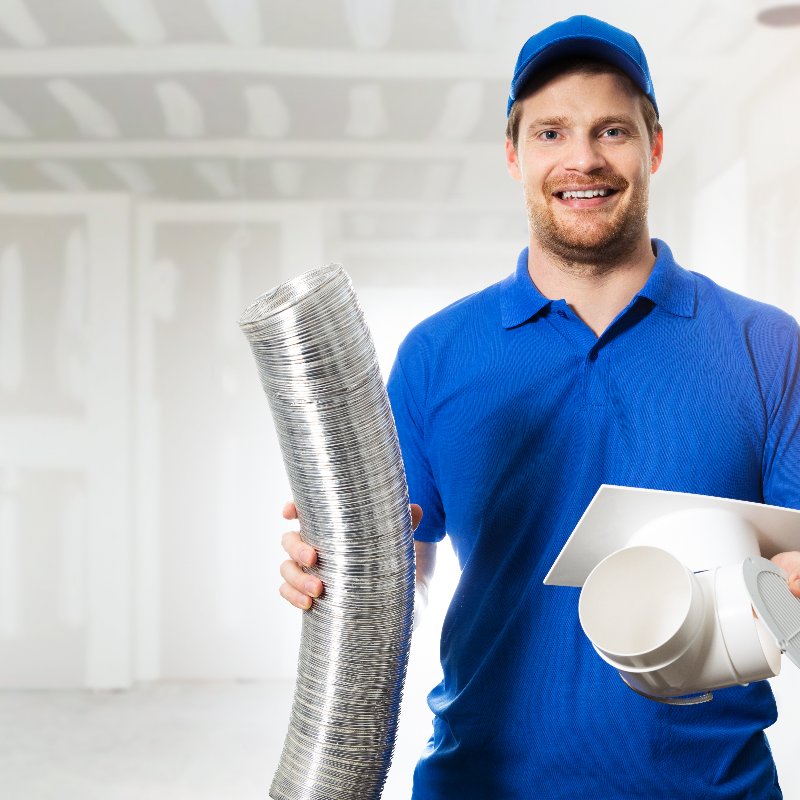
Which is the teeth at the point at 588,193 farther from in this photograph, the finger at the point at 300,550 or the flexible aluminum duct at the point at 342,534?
the finger at the point at 300,550

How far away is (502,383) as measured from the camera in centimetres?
130

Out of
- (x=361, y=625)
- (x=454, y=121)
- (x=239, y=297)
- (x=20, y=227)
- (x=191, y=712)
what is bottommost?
(x=191, y=712)

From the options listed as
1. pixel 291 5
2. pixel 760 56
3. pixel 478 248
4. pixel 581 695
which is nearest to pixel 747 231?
pixel 760 56

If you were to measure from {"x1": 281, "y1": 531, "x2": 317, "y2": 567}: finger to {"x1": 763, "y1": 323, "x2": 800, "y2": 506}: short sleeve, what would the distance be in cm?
56

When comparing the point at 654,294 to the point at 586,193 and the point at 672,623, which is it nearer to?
the point at 586,193

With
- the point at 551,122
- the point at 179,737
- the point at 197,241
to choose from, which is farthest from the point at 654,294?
the point at 197,241

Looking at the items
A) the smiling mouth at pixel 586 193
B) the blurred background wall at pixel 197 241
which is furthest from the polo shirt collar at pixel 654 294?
the blurred background wall at pixel 197 241

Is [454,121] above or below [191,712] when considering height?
above

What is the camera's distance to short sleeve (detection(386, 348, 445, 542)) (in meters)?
1.37

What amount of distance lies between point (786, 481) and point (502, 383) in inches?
14.4

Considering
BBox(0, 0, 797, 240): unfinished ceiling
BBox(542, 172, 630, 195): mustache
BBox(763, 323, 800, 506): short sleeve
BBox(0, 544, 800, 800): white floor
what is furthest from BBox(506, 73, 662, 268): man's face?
BBox(0, 0, 797, 240): unfinished ceiling

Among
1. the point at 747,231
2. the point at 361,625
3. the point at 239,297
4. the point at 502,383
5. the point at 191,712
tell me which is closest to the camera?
the point at 361,625

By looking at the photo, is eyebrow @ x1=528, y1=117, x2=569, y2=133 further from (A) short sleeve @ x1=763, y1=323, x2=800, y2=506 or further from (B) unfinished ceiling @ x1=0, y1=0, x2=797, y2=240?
(B) unfinished ceiling @ x1=0, y1=0, x2=797, y2=240

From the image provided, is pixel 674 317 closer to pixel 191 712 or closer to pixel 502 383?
pixel 502 383
